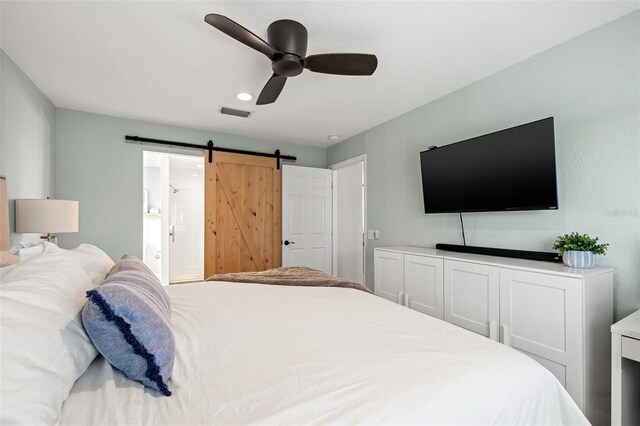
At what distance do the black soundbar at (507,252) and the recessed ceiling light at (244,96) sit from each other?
2367mm

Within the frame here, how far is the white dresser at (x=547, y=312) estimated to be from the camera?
165 centimetres

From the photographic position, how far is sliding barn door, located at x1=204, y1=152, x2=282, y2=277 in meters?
4.10

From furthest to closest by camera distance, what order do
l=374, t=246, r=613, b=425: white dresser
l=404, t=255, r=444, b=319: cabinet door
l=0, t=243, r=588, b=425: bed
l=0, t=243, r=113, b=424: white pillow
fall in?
1. l=404, t=255, r=444, b=319: cabinet door
2. l=374, t=246, r=613, b=425: white dresser
3. l=0, t=243, r=588, b=425: bed
4. l=0, t=243, r=113, b=424: white pillow

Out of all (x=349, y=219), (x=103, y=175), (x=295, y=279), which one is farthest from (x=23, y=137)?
(x=349, y=219)

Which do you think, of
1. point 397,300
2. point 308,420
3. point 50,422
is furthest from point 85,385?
point 397,300

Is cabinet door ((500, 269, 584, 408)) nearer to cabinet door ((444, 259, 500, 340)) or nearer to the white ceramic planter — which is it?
cabinet door ((444, 259, 500, 340))

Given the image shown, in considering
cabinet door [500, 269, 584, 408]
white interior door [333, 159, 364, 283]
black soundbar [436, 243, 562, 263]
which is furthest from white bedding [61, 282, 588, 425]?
white interior door [333, 159, 364, 283]

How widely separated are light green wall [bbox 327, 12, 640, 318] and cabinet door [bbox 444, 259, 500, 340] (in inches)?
19.7

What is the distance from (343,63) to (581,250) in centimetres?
184

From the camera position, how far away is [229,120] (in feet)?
12.2

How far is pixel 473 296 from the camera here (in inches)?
86.2

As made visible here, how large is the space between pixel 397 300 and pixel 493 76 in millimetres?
2145

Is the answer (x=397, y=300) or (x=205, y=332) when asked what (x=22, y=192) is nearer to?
(x=205, y=332)

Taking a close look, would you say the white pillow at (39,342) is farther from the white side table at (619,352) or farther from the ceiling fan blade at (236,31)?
the white side table at (619,352)
